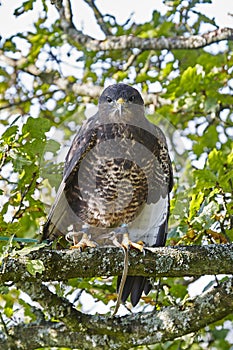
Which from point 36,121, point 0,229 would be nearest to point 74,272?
point 0,229

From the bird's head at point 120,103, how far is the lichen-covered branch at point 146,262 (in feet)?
4.02

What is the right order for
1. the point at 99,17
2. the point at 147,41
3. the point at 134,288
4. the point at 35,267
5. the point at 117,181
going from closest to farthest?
the point at 35,267 → the point at 117,181 → the point at 134,288 → the point at 147,41 → the point at 99,17

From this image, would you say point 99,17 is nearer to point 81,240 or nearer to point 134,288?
point 134,288

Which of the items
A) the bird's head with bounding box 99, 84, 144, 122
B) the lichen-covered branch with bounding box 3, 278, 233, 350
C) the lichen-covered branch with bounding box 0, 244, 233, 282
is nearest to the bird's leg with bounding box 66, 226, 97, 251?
the lichen-covered branch with bounding box 0, 244, 233, 282

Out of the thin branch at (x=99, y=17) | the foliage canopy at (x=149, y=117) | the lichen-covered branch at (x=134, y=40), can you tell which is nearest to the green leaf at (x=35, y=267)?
the foliage canopy at (x=149, y=117)

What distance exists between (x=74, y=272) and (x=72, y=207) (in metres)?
1.02

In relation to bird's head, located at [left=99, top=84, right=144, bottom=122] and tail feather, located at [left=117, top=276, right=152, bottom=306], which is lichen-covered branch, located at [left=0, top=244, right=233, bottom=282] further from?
bird's head, located at [left=99, top=84, right=144, bottom=122]

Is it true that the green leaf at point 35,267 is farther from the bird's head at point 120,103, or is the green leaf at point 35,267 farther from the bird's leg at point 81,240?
the bird's head at point 120,103

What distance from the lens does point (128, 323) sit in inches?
150

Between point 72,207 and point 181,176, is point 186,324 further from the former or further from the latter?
point 181,176

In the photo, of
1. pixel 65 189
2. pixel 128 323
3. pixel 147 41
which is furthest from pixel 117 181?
pixel 147 41

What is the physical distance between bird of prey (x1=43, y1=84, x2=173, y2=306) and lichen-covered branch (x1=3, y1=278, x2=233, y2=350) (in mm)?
447

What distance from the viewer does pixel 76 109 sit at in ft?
19.7

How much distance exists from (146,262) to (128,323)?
1.88 ft
